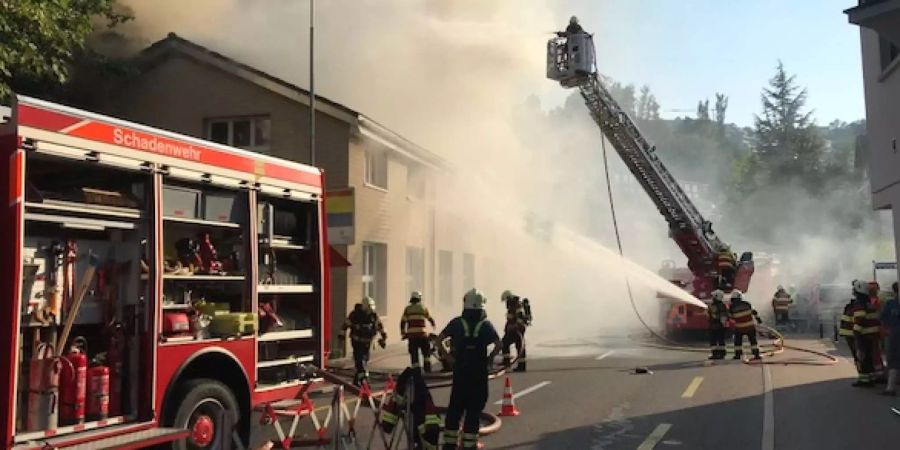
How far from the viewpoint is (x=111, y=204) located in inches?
209

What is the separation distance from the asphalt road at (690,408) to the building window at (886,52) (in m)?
4.91

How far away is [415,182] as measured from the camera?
64.1ft

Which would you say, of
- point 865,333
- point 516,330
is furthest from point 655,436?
point 516,330

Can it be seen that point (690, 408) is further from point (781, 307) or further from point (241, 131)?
point (781, 307)

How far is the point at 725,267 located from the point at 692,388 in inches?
303

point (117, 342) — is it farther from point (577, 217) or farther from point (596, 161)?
point (596, 161)

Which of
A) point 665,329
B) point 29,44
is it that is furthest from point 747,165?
point 29,44

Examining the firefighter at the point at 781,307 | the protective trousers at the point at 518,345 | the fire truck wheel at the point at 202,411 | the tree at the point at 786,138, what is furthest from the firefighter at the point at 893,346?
the tree at the point at 786,138

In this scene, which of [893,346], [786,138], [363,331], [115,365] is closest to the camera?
[115,365]

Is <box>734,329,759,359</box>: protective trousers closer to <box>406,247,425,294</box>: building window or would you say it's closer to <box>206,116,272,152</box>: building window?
<box>406,247,425,294</box>: building window

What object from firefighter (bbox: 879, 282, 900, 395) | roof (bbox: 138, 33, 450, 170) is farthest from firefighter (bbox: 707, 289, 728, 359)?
roof (bbox: 138, 33, 450, 170)

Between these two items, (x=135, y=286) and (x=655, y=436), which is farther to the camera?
(x=655, y=436)

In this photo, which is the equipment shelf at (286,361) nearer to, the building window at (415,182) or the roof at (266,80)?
the roof at (266,80)

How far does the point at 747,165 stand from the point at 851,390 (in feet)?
205
